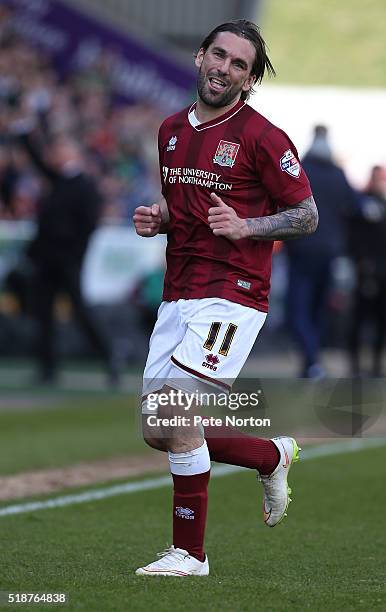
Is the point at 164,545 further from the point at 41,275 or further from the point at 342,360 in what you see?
the point at 342,360

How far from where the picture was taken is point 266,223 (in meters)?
5.46

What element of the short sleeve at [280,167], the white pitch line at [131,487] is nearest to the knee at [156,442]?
the short sleeve at [280,167]

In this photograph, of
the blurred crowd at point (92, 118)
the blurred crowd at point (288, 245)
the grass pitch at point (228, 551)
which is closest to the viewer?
the grass pitch at point (228, 551)

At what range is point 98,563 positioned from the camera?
5.62 metres

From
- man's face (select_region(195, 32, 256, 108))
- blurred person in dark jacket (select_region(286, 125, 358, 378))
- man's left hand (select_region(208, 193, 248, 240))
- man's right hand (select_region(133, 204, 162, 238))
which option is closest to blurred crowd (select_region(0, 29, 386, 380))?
blurred person in dark jacket (select_region(286, 125, 358, 378))

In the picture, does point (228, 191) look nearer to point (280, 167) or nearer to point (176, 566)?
point (280, 167)

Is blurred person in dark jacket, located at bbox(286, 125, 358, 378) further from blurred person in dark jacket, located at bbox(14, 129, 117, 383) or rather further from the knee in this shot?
the knee

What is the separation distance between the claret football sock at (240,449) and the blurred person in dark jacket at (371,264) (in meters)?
10.1

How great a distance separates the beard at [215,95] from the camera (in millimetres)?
5543

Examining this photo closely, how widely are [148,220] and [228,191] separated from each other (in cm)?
38

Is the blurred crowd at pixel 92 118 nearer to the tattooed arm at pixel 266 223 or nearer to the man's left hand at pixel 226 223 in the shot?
the tattooed arm at pixel 266 223

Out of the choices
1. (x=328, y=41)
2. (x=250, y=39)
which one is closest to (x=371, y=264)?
(x=250, y=39)

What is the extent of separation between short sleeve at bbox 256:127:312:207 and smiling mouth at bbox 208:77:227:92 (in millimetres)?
266

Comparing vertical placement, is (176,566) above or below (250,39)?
below
